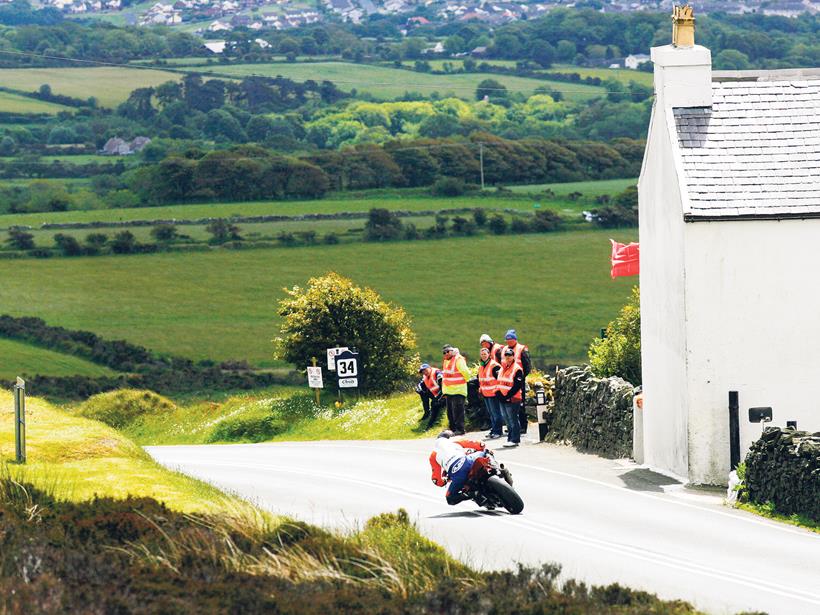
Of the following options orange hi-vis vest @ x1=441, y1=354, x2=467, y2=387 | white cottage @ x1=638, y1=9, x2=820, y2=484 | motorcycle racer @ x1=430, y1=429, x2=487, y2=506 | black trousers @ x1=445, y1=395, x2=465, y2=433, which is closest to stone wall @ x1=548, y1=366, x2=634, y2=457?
black trousers @ x1=445, y1=395, x2=465, y2=433

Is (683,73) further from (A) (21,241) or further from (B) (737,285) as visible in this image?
(A) (21,241)

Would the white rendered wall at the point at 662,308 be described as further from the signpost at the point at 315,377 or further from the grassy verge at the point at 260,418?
the signpost at the point at 315,377

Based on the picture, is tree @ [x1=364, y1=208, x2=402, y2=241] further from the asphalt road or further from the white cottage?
the white cottage

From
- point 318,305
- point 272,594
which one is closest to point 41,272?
point 318,305

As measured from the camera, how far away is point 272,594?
13.9 m

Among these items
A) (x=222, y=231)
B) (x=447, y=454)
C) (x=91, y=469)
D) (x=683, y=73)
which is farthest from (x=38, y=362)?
(x=447, y=454)

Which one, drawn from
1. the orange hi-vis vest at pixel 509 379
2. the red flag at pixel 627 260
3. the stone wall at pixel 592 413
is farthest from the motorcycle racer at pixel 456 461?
the red flag at pixel 627 260

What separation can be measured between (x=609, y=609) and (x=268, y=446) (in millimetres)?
21180

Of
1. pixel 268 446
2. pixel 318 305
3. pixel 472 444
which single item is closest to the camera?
pixel 472 444

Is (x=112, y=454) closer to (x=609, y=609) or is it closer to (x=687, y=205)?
(x=687, y=205)

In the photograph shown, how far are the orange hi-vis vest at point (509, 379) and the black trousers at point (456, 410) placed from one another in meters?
1.21

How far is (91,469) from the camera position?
72.4ft

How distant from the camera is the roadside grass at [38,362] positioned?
290 feet

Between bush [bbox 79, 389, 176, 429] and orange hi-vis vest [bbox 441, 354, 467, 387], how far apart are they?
18.1m
